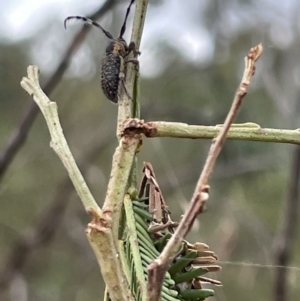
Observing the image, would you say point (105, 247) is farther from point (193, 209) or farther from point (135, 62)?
point (135, 62)

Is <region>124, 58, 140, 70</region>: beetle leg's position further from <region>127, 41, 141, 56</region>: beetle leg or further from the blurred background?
the blurred background

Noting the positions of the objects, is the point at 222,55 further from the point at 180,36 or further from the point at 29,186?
the point at 29,186

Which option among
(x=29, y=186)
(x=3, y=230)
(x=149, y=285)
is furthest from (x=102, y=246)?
(x=29, y=186)

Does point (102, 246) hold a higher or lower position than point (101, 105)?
lower

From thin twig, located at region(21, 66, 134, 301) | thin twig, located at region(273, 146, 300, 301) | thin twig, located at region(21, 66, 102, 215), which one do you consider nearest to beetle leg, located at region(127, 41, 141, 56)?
thin twig, located at region(21, 66, 102, 215)

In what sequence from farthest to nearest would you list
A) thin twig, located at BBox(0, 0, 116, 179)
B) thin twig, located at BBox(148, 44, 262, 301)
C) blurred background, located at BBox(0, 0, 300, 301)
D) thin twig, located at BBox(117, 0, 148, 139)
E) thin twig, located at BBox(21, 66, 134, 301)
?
blurred background, located at BBox(0, 0, 300, 301) → thin twig, located at BBox(0, 0, 116, 179) → thin twig, located at BBox(117, 0, 148, 139) → thin twig, located at BBox(21, 66, 134, 301) → thin twig, located at BBox(148, 44, 262, 301)

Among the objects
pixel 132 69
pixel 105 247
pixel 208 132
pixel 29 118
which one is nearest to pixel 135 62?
pixel 132 69
